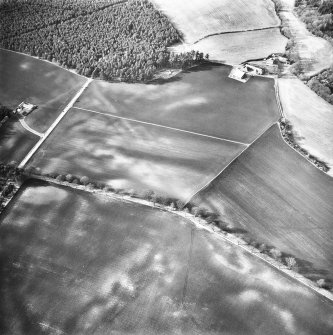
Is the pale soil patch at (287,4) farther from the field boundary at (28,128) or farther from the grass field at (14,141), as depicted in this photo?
the grass field at (14,141)

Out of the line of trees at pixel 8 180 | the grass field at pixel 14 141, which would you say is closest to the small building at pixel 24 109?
the grass field at pixel 14 141

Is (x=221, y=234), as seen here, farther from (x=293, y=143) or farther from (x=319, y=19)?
(x=319, y=19)

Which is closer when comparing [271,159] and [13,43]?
[271,159]

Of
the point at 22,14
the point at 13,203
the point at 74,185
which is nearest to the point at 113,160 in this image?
the point at 74,185

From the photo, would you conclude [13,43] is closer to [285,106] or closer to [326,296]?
[285,106]

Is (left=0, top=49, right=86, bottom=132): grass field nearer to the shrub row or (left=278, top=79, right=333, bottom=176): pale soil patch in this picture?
the shrub row

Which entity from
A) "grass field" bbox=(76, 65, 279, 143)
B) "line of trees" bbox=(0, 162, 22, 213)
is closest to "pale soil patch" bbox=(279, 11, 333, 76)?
"grass field" bbox=(76, 65, 279, 143)
